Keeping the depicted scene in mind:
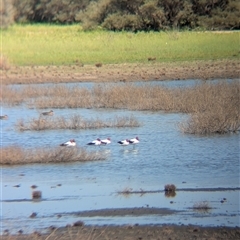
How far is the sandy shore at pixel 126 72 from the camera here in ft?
84.1

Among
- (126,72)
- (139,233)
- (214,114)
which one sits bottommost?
(126,72)

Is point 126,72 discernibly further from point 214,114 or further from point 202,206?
point 202,206

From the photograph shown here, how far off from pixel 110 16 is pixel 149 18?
1868mm

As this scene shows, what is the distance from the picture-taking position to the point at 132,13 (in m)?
32.8

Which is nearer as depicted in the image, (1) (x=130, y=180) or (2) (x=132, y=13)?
(1) (x=130, y=180)

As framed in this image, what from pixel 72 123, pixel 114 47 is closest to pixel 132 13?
pixel 114 47

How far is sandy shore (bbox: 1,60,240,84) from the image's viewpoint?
25625 mm

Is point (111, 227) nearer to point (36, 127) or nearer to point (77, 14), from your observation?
point (36, 127)

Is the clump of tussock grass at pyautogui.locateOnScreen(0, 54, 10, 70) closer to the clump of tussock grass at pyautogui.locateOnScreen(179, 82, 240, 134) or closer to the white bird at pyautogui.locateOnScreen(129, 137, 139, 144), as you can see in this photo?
the clump of tussock grass at pyautogui.locateOnScreen(179, 82, 240, 134)

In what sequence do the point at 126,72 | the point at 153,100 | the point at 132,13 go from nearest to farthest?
the point at 153,100, the point at 126,72, the point at 132,13

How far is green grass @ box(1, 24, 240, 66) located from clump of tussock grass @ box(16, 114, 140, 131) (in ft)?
36.4

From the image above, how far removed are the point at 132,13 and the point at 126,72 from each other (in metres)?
6.79

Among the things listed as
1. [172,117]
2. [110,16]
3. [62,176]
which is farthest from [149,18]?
[62,176]

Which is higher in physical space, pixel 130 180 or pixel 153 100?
pixel 130 180
